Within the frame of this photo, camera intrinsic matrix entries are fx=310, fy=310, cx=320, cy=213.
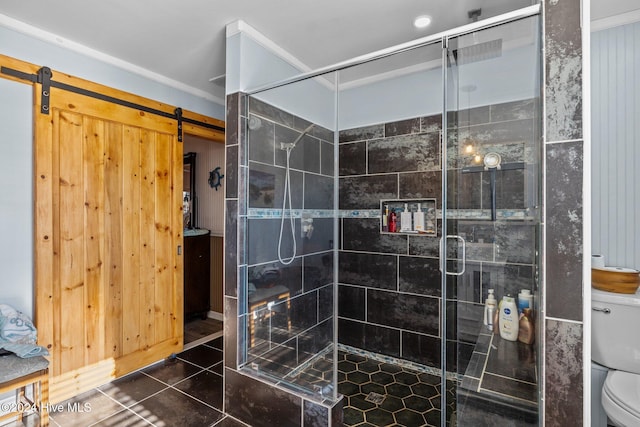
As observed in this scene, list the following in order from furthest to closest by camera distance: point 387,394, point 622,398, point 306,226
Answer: point 306,226, point 387,394, point 622,398

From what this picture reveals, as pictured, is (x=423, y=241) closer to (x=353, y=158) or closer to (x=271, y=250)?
(x=353, y=158)

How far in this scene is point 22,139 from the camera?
2000 millimetres

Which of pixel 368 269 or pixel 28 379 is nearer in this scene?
pixel 28 379

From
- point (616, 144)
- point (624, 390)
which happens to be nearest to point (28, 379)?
point (624, 390)

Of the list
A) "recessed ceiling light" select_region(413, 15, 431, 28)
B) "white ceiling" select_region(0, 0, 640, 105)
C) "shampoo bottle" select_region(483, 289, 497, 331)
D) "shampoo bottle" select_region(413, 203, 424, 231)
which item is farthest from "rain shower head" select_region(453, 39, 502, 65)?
"shampoo bottle" select_region(483, 289, 497, 331)

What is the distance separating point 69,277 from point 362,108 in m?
2.68

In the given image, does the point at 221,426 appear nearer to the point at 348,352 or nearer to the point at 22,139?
the point at 348,352

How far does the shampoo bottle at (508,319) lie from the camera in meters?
1.61

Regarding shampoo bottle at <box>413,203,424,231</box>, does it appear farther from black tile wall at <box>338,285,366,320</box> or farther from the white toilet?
the white toilet

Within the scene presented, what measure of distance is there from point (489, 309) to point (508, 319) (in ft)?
0.50

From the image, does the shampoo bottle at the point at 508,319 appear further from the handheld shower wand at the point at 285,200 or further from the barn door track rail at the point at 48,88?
the barn door track rail at the point at 48,88

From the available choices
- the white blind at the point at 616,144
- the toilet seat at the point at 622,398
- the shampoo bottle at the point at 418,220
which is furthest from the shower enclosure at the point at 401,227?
the white blind at the point at 616,144

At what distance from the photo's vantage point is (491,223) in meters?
1.86

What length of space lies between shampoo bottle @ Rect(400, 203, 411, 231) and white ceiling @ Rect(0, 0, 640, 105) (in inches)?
50.7
